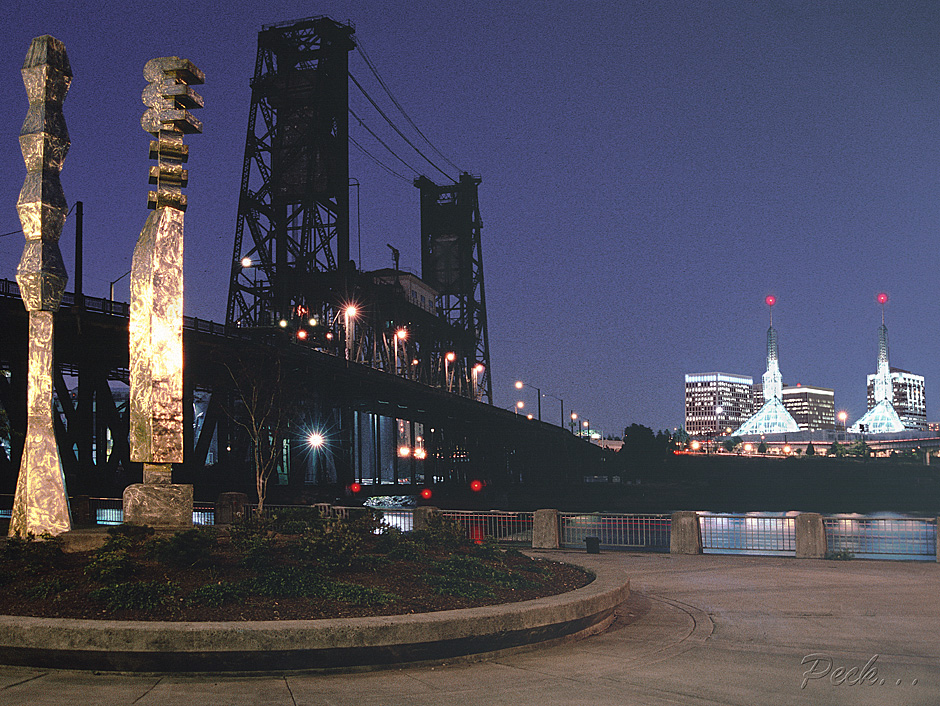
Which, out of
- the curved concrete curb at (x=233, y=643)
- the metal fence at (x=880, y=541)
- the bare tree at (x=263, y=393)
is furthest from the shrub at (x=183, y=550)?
the bare tree at (x=263, y=393)

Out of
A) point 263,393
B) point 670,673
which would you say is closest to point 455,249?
point 263,393

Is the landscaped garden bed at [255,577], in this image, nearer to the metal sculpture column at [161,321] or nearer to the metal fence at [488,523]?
the metal sculpture column at [161,321]

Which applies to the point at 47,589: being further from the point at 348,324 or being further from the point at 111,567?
the point at 348,324

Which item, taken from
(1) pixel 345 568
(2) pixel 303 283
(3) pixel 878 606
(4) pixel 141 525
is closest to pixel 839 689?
(3) pixel 878 606

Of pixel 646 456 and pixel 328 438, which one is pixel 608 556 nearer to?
pixel 328 438

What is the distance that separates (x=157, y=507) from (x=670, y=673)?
9.43 m

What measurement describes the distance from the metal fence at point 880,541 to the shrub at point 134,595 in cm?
1616

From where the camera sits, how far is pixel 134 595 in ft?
33.8

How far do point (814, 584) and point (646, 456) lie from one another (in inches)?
4634

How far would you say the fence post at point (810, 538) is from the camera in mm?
21156

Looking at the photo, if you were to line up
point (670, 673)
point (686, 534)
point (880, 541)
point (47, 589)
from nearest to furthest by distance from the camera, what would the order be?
point (670, 673)
point (47, 589)
point (686, 534)
point (880, 541)

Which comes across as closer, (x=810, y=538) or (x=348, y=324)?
(x=810, y=538)

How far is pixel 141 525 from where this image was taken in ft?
47.5

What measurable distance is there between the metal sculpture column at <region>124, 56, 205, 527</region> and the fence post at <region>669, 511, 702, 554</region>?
13.0 meters
